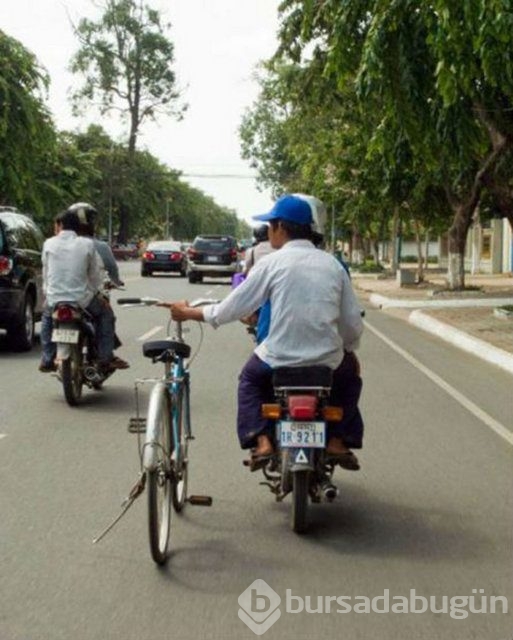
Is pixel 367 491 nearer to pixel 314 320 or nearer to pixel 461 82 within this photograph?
pixel 314 320

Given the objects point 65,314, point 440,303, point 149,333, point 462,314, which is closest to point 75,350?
point 65,314

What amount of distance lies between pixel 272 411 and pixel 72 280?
4.83m

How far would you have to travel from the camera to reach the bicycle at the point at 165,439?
4969 millimetres

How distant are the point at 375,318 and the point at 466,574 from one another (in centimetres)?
1843

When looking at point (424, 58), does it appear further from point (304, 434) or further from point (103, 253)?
point (304, 434)

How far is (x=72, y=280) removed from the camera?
10.1 meters

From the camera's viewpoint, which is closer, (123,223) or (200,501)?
(200,501)

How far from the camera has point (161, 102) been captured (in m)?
71.4

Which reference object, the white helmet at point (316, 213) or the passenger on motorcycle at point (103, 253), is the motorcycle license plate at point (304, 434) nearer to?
the white helmet at point (316, 213)

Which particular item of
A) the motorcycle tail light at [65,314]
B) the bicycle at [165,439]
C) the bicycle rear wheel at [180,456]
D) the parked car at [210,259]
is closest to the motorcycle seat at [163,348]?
the bicycle at [165,439]

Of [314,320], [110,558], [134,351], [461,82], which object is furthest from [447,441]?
[134,351]

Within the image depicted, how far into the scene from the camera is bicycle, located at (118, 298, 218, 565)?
4.97 metres

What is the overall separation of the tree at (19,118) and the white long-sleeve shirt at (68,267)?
18720mm

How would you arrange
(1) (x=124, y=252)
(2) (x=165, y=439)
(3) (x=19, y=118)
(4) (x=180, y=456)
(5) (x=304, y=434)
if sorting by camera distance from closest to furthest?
1. (2) (x=165, y=439)
2. (5) (x=304, y=434)
3. (4) (x=180, y=456)
4. (3) (x=19, y=118)
5. (1) (x=124, y=252)
